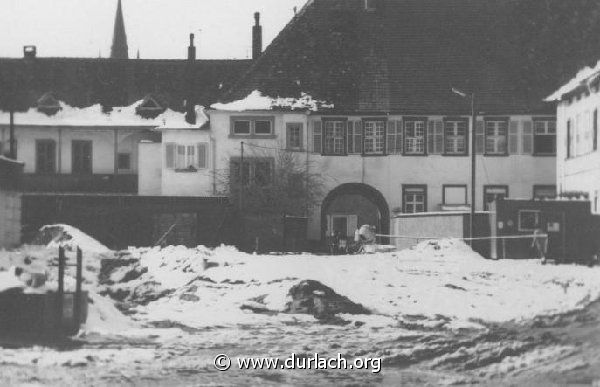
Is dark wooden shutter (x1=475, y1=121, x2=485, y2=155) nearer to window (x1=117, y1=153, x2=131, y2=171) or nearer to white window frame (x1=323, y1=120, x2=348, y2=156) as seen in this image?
white window frame (x1=323, y1=120, x2=348, y2=156)

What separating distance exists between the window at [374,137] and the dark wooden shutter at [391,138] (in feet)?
0.59

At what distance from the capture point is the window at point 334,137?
39.2 meters

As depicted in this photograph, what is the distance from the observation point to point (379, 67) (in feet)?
131

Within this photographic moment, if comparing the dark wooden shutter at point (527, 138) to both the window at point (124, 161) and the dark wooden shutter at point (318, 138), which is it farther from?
the window at point (124, 161)

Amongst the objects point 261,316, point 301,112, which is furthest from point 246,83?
point 261,316

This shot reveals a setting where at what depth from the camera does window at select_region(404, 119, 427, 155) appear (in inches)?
1550

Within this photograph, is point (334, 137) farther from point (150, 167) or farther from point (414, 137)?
point (150, 167)

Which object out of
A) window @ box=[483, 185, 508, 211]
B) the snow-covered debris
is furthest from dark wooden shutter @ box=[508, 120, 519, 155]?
the snow-covered debris

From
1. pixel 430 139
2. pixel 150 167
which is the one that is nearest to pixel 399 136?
pixel 430 139

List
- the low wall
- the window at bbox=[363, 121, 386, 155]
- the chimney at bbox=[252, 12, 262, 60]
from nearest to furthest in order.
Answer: the low wall
the window at bbox=[363, 121, 386, 155]
the chimney at bbox=[252, 12, 262, 60]

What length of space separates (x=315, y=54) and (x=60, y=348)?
2633 cm

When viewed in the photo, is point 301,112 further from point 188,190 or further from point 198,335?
point 198,335

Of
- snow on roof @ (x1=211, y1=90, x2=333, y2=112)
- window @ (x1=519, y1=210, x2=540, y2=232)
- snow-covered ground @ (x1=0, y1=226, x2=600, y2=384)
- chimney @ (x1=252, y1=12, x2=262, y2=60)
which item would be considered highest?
chimney @ (x1=252, y1=12, x2=262, y2=60)

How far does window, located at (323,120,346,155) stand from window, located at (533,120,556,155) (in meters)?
6.85
